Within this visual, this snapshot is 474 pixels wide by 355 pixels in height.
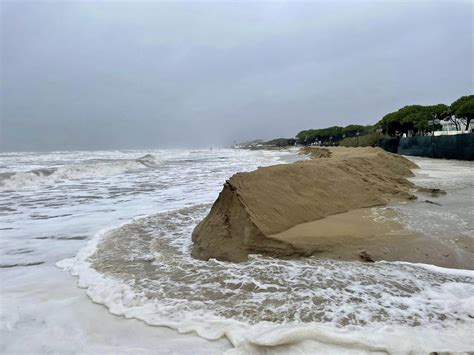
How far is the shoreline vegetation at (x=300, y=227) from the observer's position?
436 cm

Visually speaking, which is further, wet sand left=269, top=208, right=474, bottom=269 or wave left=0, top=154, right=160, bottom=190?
wave left=0, top=154, right=160, bottom=190

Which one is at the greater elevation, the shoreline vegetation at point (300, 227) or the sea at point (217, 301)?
the shoreline vegetation at point (300, 227)

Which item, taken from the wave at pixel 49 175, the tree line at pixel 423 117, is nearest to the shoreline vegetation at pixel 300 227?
the wave at pixel 49 175

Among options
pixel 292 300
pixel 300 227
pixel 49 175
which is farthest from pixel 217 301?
pixel 49 175

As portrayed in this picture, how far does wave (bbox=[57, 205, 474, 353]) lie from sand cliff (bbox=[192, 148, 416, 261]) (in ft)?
0.78

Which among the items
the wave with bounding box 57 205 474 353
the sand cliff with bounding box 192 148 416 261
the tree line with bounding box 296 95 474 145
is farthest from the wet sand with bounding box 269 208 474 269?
the tree line with bounding box 296 95 474 145

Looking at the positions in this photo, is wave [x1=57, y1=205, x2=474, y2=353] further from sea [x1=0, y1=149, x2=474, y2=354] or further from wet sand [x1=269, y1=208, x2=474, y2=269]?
wet sand [x1=269, y1=208, x2=474, y2=269]

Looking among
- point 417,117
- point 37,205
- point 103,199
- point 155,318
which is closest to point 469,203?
point 155,318

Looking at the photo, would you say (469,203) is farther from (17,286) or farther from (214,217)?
(17,286)

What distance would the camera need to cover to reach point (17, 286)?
3.92m

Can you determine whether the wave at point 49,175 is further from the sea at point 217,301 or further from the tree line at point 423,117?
the tree line at point 423,117

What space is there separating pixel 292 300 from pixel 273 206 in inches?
79.4

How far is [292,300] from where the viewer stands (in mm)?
3203

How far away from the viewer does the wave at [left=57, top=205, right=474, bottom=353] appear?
256 centimetres
